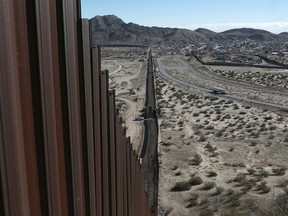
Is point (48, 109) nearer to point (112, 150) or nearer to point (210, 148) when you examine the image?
point (112, 150)

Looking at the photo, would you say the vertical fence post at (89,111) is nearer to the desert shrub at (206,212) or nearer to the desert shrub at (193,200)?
the desert shrub at (206,212)

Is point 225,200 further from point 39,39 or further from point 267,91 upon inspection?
point 267,91

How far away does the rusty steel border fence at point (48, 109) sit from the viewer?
5.58 feet

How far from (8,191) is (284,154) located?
82.7 ft

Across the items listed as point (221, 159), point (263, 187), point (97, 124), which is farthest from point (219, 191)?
point (97, 124)

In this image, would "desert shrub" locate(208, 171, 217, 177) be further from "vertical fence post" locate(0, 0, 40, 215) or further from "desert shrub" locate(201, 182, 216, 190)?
"vertical fence post" locate(0, 0, 40, 215)

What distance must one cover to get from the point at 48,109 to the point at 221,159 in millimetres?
22671

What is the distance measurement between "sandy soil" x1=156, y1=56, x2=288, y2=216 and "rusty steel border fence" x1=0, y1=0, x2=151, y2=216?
41.0 feet

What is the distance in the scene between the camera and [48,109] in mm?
2168

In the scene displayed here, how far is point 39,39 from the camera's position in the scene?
1989 mm

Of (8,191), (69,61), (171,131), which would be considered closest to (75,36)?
(69,61)

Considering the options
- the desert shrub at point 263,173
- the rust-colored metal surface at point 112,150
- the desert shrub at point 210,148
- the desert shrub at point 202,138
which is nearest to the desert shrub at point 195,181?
the desert shrub at point 263,173

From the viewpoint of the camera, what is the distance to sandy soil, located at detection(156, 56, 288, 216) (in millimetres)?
16203

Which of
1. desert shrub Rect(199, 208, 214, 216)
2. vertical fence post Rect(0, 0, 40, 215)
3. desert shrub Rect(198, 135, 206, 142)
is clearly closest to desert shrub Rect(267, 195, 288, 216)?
desert shrub Rect(199, 208, 214, 216)
